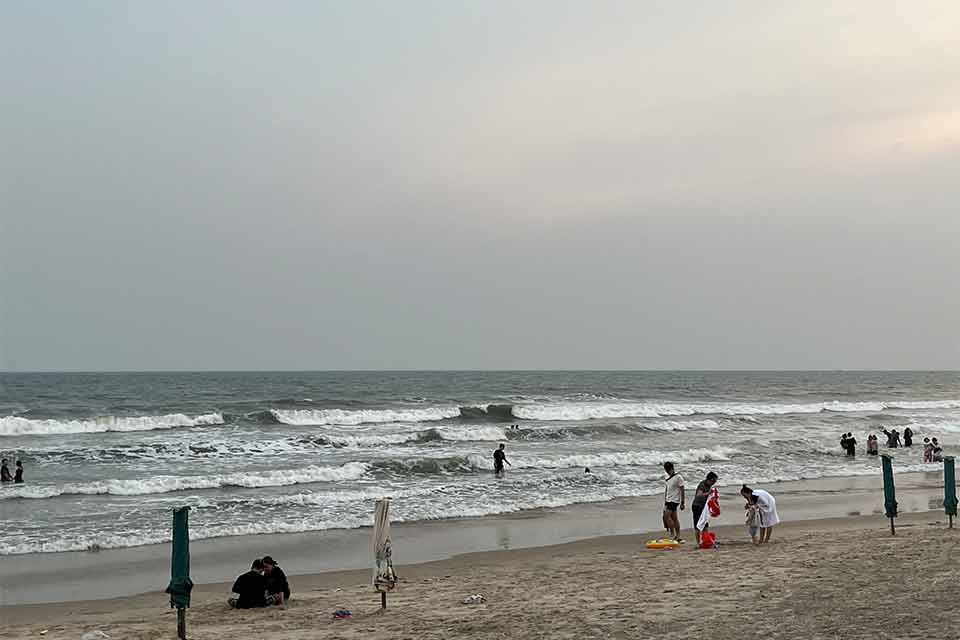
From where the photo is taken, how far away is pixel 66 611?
36.9ft

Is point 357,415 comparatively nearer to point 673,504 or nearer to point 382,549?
point 673,504

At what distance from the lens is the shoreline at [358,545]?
12875mm

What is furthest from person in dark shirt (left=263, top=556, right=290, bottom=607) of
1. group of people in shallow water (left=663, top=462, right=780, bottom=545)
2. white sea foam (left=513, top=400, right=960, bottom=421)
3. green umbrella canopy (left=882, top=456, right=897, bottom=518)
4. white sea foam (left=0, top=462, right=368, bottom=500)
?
white sea foam (left=513, top=400, right=960, bottom=421)

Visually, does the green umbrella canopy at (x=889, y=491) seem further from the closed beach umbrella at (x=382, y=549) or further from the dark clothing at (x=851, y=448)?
the dark clothing at (x=851, y=448)

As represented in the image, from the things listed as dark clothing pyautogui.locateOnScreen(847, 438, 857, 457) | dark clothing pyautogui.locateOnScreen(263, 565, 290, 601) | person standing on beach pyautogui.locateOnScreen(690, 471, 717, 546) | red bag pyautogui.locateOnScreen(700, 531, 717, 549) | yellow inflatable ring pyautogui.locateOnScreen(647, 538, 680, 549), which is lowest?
dark clothing pyautogui.locateOnScreen(847, 438, 857, 457)

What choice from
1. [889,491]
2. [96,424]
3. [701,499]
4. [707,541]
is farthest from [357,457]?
[889,491]

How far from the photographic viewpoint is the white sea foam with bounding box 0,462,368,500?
21.2 m

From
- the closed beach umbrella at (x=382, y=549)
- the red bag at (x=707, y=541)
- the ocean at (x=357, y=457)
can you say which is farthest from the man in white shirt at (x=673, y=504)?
the closed beach umbrella at (x=382, y=549)

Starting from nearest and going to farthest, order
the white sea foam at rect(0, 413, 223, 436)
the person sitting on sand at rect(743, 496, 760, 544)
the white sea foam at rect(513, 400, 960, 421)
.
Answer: the person sitting on sand at rect(743, 496, 760, 544), the white sea foam at rect(0, 413, 223, 436), the white sea foam at rect(513, 400, 960, 421)

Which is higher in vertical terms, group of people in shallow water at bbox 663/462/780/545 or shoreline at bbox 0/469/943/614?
group of people in shallow water at bbox 663/462/780/545

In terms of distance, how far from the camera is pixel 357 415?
4769 cm

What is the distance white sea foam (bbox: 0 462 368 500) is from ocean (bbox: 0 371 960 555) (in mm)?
60

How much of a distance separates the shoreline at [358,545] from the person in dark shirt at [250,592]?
1.95 metres

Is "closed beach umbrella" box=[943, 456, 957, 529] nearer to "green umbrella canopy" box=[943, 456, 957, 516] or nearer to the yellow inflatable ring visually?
"green umbrella canopy" box=[943, 456, 957, 516]
